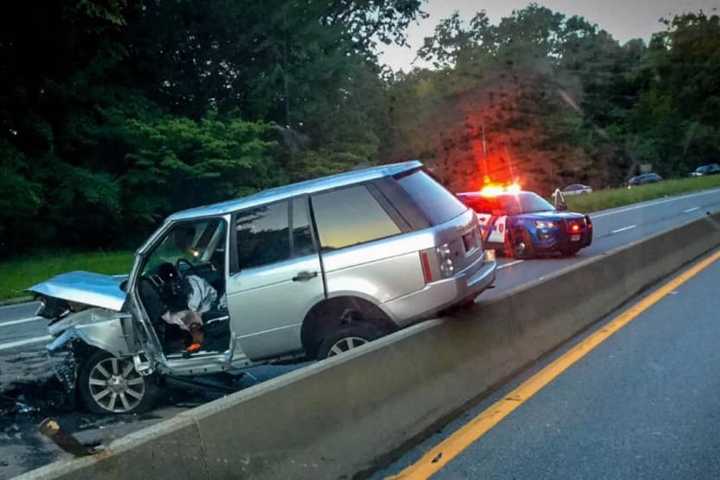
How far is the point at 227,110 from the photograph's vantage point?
33344 mm

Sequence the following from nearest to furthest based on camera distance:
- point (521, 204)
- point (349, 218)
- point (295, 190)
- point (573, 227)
Result: point (349, 218), point (295, 190), point (573, 227), point (521, 204)

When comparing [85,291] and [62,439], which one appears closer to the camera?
[62,439]

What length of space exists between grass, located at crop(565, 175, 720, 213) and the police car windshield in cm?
1700

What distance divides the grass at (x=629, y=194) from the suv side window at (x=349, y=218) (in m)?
29.8

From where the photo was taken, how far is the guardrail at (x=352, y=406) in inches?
135

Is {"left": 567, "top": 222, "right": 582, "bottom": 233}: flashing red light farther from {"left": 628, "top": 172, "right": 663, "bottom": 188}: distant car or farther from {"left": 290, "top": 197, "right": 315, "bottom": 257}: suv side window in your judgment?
{"left": 628, "top": 172, "right": 663, "bottom": 188}: distant car

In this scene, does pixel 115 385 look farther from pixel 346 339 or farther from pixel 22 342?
pixel 22 342

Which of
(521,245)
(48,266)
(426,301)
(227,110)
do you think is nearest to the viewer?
(426,301)

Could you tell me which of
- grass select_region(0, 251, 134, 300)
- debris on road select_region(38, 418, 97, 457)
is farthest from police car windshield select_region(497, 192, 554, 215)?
debris on road select_region(38, 418, 97, 457)

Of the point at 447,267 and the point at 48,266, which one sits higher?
the point at 48,266

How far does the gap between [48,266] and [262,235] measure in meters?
18.1

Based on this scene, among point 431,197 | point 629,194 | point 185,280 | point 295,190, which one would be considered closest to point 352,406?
point 295,190

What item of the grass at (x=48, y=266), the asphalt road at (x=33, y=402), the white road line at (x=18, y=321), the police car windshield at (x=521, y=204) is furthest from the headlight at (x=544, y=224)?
the grass at (x=48, y=266)

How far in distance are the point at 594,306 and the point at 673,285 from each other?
334cm
